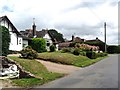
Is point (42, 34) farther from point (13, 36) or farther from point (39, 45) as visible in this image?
point (13, 36)

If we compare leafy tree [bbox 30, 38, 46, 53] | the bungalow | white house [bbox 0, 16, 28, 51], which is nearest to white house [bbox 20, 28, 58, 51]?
the bungalow

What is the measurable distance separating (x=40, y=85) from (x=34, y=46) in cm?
3214

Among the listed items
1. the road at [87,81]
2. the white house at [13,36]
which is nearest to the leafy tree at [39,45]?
the white house at [13,36]

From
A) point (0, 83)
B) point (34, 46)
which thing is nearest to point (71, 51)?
point (34, 46)

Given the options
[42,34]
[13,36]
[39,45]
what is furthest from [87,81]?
[42,34]

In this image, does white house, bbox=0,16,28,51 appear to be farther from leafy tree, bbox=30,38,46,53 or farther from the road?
the road

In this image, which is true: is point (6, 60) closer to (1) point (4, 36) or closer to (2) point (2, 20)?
(1) point (4, 36)

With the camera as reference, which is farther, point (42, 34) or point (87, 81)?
point (42, 34)

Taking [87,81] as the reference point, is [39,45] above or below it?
above

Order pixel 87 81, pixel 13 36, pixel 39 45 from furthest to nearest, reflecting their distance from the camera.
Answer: pixel 39 45
pixel 13 36
pixel 87 81

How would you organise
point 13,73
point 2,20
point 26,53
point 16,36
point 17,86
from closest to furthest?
point 17,86, point 13,73, point 26,53, point 2,20, point 16,36

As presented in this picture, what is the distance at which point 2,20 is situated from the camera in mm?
39406

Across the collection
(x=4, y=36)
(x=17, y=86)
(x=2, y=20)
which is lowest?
(x=17, y=86)

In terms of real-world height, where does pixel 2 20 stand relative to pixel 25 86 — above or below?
above
